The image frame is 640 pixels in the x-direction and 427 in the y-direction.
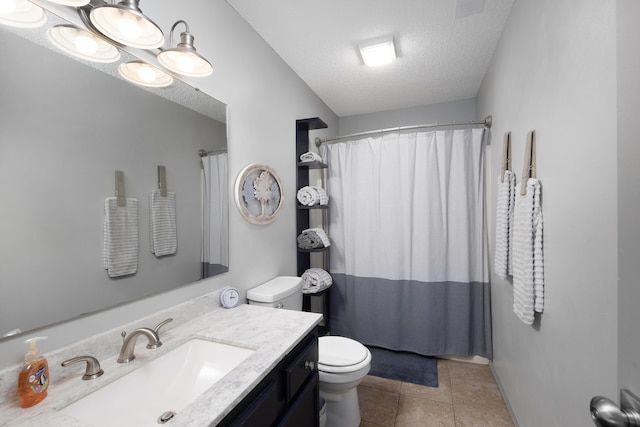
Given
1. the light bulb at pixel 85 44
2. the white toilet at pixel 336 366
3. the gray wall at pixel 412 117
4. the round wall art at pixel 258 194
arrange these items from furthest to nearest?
the gray wall at pixel 412 117, the round wall art at pixel 258 194, the white toilet at pixel 336 366, the light bulb at pixel 85 44

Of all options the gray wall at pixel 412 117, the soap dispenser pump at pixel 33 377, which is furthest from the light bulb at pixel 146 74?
the gray wall at pixel 412 117

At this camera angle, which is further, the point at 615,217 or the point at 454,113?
the point at 454,113

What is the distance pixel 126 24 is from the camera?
90 centimetres

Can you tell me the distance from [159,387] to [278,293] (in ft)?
2.54

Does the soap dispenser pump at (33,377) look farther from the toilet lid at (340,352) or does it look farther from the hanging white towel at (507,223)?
the hanging white towel at (507,223)

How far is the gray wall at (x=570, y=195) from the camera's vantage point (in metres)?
0.75

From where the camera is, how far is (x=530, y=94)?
1316 mm

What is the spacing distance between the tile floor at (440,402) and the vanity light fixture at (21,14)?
2.39 metres

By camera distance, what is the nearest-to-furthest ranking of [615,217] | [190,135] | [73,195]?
1. [615,217]
2. [73,195]
3. [190,135]

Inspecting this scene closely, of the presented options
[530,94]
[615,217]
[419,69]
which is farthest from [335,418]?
[419,69]

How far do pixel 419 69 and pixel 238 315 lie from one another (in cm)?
234

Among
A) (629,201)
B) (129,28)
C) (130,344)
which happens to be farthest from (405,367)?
(129,28)

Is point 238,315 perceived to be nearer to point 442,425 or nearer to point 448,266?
point 442,425

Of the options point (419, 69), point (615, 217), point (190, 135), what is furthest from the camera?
point (419, 69)
